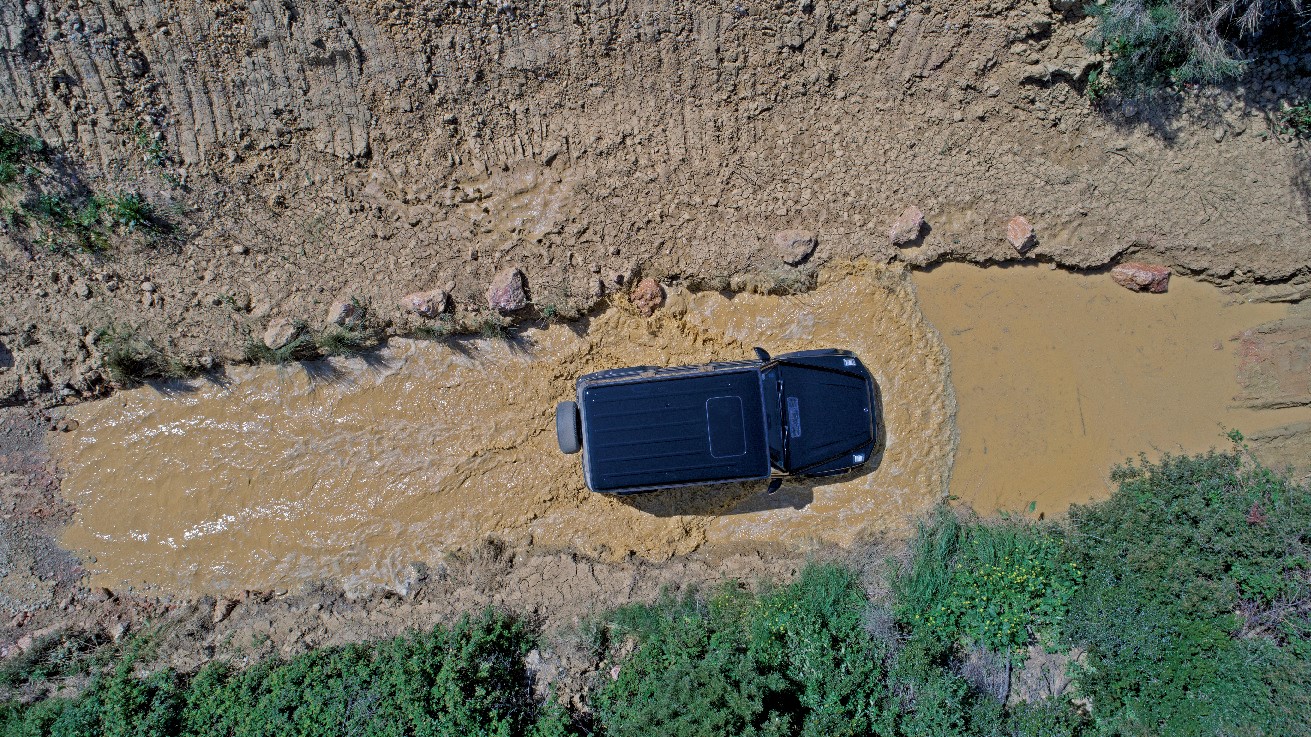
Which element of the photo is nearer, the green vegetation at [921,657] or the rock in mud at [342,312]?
the green vegetation at [921,657]

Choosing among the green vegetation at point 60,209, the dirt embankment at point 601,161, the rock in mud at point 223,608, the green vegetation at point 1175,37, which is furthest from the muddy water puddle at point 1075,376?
the green vegetation at point 60,209

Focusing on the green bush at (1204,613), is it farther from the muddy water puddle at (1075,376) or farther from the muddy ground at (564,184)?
the muddy ground at (564,184)

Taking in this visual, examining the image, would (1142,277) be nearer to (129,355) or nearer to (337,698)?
(337,698)

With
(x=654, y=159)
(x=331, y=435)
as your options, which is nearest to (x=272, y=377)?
(x=331, y=435)

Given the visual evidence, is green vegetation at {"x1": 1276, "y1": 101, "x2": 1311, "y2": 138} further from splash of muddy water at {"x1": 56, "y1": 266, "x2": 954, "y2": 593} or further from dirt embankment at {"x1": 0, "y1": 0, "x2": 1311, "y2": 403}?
splash of muddy water at {"x1": 56, "y1": 266, "x2": 954, "y2": 593}

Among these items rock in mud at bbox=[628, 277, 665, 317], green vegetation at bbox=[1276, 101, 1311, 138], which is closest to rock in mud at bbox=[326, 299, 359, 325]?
rock in mud at bbox=[628, 277, 665, 317]

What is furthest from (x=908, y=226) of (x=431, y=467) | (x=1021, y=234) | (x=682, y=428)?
(x=431, y=467)
